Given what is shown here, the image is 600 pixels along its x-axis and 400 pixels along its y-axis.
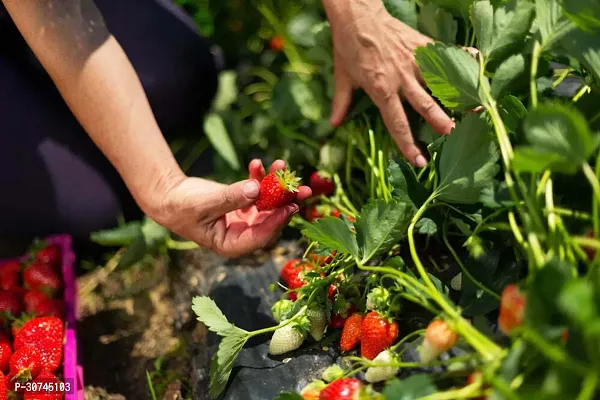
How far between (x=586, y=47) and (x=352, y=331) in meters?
0.41

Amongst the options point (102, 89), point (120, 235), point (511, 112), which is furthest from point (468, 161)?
point (120, 235)

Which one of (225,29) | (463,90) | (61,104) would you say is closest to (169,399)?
(61,104)

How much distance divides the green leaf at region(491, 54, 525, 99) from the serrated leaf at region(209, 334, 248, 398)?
43 cm

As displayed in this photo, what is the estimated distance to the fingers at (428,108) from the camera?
82cm

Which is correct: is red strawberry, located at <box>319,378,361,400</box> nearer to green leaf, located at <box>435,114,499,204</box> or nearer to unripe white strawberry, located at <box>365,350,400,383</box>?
unripe white strawberry, located at <box>365,350,400,383</box>

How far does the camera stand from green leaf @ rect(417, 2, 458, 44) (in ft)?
2.73

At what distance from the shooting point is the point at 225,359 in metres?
0.75

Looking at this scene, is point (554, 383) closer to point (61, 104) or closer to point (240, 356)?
point (240, 356)

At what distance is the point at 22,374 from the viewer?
0.82 m

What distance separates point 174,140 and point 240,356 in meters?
0.63

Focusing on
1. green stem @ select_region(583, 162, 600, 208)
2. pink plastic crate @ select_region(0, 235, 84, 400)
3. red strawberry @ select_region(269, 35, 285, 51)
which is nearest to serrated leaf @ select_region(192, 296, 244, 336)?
pink plastic crate @ select_region(0, 235, 84, 400)

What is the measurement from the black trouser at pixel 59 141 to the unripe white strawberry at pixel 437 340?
0.72 m

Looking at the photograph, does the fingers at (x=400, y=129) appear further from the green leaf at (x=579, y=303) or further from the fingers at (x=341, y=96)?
the green leaf at (x=579, y=303)

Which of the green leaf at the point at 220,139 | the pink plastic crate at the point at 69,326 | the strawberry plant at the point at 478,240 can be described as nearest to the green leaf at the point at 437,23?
the strawberry plant at the point at 478,240
